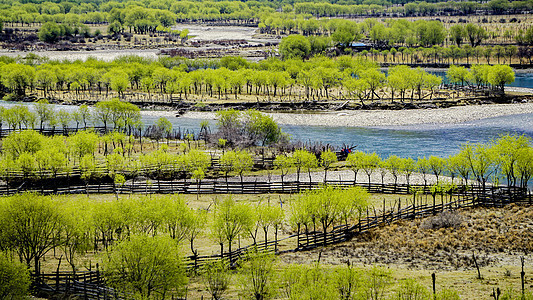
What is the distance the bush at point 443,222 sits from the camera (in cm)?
4541

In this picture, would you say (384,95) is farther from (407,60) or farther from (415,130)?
(407,60)

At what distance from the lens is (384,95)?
118m

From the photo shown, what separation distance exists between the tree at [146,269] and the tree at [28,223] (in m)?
7.21

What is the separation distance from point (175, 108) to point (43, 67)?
137 ft

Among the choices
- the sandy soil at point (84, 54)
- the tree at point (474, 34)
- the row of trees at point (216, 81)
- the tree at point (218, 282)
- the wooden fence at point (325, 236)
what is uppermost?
the tree at point (474, 34)

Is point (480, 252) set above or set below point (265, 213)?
below

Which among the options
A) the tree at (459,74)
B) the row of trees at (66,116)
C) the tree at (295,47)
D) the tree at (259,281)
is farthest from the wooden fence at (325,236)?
the tree at (295,47)

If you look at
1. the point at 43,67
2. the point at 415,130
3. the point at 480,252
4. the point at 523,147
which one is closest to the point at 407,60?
the point at 415,130

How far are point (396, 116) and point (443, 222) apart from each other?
2217 inches

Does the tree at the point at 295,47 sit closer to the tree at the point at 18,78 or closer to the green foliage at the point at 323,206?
the tree at the point at 18,78

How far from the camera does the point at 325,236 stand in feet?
143

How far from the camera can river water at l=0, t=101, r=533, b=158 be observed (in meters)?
76.7

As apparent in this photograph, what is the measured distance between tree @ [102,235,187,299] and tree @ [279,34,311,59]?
463 ft

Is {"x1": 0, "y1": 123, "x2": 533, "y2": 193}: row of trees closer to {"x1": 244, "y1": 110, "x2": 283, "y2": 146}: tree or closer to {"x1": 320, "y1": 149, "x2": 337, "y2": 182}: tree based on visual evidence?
{"x1": 320, "y1": 149, "x2": 337, "y2": 182}: tree
